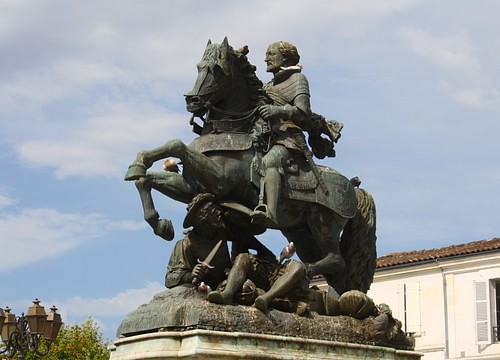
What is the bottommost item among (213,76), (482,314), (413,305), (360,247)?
(360,247)

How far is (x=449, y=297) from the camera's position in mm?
39594

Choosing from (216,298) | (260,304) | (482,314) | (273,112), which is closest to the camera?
(216,298)

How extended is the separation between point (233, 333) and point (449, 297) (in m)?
28.3

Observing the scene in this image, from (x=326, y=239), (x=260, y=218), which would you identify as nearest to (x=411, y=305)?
(x=326, y=239)

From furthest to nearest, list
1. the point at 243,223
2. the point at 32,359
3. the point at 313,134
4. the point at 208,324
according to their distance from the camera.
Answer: the point at 32,359 < the point at 313,134 < the point at 243,223 < the point at 208,324

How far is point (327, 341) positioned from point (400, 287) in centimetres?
2734

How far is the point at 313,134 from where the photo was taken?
1425cm

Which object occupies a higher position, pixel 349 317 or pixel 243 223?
pixel 243 223

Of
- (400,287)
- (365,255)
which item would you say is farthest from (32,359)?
(365,255)

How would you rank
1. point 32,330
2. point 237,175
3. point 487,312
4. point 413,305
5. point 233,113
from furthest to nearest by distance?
point 413,305
point 487,312
point 32,330
point 233,113
point 237,175

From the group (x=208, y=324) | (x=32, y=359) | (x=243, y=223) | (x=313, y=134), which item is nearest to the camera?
(x=208, y=324)

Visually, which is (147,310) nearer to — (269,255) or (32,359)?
(269,255)

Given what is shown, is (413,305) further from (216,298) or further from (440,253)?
(216,298)

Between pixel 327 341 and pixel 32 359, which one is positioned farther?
pixel 32 359
